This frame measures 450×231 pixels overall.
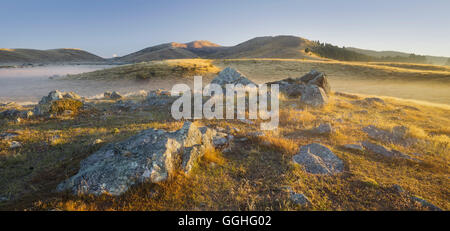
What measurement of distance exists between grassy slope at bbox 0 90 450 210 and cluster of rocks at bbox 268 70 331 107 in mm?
6228

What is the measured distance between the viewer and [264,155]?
21.8ft

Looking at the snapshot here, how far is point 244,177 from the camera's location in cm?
534

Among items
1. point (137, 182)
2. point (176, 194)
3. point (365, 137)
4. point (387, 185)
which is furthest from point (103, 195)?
point (365, 137)

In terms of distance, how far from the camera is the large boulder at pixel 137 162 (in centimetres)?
428

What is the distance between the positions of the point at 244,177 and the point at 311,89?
1252 cm

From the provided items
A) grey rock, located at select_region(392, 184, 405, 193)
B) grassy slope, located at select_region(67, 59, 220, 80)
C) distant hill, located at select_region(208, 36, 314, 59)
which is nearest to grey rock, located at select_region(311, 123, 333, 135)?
grey rock, located at select_region(392, 184, 405, 193)

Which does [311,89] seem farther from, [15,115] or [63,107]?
[15,115]

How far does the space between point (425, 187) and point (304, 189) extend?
346 centimetres

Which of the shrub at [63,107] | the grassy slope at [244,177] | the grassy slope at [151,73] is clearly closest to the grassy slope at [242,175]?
the grassy slope at [244,177]

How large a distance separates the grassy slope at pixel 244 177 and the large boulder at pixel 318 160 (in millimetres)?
264

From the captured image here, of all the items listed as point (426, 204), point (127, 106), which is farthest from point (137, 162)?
point (127, 106)

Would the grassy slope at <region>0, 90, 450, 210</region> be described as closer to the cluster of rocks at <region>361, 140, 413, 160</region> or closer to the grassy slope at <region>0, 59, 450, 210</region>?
the grassy slope at <region>0, 59, 450, 210</region>

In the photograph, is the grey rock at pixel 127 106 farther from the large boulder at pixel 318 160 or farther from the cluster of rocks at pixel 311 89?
the cluster of rocks at pixel 311 89
